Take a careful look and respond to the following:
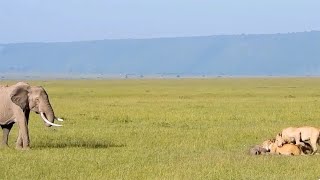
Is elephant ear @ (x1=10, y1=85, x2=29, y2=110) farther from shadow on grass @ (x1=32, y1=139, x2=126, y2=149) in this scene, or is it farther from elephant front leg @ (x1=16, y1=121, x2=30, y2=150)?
shadow on grass @ (x1=32, y1=139, x2=126, y2=149)

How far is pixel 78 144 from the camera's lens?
21438mm

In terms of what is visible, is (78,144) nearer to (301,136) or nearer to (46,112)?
(46,112)

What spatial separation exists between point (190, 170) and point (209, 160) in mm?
1730

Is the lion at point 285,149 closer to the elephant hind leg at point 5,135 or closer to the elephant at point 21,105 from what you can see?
the elephant at point 21,105

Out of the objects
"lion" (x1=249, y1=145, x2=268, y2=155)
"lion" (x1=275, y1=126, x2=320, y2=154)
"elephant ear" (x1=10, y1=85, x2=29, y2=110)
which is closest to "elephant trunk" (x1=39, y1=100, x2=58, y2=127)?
"elephant ear" (x1=10, y1=85, x2=29, y2=110)

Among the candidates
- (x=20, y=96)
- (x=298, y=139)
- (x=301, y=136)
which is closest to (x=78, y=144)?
(x=20, y=96)

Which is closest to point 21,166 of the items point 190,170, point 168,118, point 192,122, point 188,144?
point 190,170

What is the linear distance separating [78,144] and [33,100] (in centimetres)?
196

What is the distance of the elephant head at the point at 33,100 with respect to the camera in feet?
66.5

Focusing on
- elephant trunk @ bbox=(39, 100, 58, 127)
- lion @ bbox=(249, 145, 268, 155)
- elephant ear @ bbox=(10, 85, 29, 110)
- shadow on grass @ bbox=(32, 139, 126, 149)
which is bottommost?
lion @ bbox=(249, 145, 268, 155)

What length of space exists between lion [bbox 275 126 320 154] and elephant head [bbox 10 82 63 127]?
6370 millimetres

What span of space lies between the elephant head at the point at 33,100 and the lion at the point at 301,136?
6.37 m

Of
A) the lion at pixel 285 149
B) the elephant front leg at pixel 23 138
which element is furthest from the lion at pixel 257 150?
the elephant front leg at pixel 23 138

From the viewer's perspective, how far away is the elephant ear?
66.8 ft
